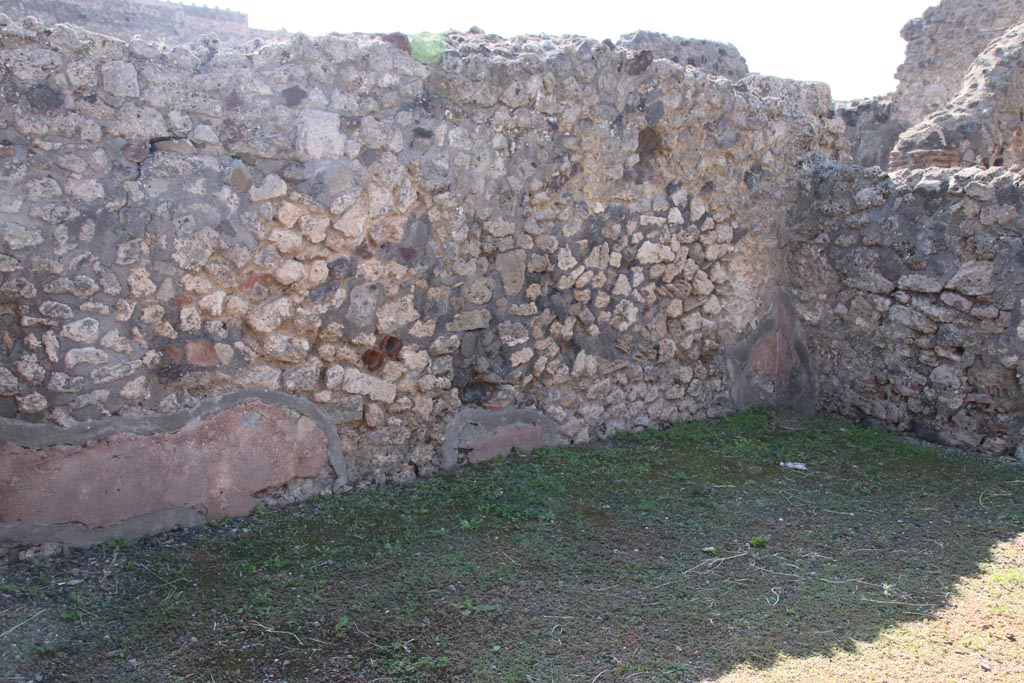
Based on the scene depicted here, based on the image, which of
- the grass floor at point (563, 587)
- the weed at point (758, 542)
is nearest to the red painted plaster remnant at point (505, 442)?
the grass floor at point (563, 587)

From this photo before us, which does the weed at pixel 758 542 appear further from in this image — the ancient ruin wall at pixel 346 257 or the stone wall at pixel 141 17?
the stone wall at pixel 141 17

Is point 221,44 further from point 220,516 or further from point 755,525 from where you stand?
point 755,525

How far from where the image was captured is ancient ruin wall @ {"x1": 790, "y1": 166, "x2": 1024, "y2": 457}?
15.9ft

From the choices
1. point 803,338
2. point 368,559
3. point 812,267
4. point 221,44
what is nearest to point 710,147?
point 812,267

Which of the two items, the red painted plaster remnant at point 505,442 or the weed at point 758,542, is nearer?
the weed at point 758,542

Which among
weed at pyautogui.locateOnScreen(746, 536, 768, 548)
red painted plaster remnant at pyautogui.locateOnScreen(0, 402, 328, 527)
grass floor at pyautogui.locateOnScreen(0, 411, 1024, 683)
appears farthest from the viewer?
weed at pyautogui.locateOnScreen(746, 536, 768, 548)

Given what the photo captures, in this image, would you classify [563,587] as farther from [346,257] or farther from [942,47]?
[942,47]

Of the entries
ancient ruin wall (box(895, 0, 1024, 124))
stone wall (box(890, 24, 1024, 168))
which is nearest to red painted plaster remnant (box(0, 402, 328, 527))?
stone wall (box(890, 24, 1024, 168))

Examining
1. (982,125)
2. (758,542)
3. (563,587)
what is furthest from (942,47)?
(563,587)

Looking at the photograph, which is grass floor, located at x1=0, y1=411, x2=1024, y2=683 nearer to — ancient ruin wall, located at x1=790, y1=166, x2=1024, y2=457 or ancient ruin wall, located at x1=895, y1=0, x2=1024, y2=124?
ancient ruin wall, located at x1=790, y1=166, x2=1024, y2=457

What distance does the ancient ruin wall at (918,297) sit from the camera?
15.9 feet

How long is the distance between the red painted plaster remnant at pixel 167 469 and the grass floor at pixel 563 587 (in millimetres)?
150

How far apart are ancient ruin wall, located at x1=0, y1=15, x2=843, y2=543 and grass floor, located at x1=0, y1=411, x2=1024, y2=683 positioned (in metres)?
0.35

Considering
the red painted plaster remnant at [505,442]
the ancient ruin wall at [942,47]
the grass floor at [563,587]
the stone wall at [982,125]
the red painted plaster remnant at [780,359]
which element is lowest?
the grass floor at [563,587]
